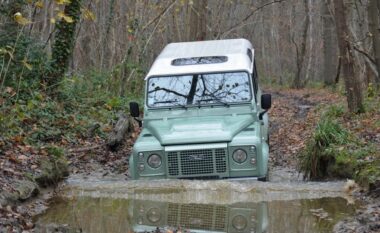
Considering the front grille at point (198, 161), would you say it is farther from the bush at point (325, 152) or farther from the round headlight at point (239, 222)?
the bush at point (325, 152)

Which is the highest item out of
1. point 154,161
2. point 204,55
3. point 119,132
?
point 204,55

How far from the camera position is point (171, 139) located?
868 cm

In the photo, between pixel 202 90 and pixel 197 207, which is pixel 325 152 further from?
pixel 197 207

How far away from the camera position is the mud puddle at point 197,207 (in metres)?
6.50

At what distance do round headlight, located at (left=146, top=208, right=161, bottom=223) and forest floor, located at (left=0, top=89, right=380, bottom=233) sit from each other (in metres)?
1.29

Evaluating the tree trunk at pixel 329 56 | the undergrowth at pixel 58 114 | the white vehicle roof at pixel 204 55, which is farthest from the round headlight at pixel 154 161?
the tree trunk at pixel 329 56

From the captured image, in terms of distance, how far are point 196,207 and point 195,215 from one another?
1.19 ft

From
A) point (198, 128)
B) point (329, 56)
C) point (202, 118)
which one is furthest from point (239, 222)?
point (329, 56)

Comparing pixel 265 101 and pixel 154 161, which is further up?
pixel 265 101

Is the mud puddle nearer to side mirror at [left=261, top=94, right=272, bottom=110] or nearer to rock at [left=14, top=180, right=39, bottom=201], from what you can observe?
rock at [left=14, top=180, right=39, bottom=201]

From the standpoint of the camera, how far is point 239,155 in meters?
8.56

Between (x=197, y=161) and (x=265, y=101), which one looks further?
(x=265, y=101)

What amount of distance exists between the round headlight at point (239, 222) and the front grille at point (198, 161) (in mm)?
1797

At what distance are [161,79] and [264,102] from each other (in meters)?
1.74
